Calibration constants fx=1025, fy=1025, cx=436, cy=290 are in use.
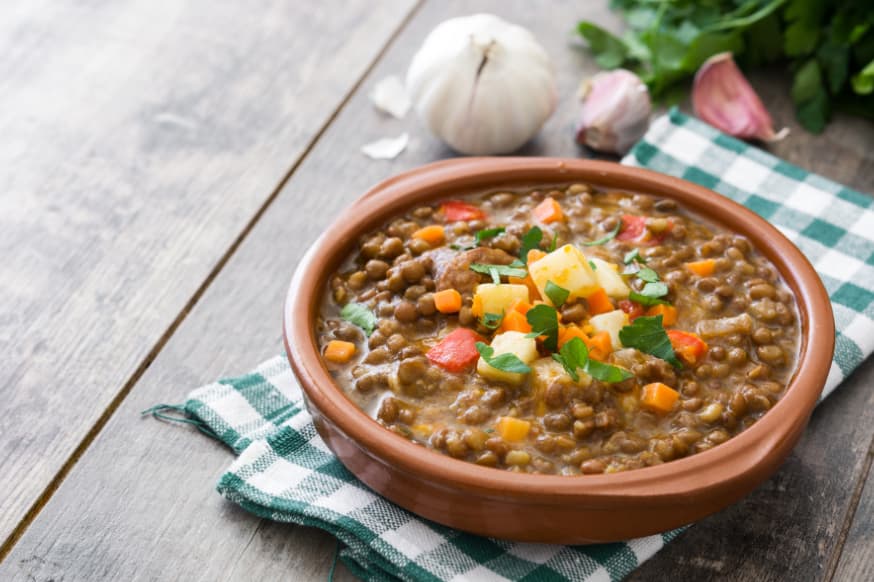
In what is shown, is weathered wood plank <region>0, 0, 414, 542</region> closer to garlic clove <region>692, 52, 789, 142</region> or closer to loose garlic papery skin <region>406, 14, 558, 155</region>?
Answer: loose garlic papery skin <region>406, 14, 558, 155</region>

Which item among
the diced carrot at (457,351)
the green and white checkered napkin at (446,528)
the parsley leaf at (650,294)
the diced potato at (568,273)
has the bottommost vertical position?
the green and white checkered napkin at (446,528)

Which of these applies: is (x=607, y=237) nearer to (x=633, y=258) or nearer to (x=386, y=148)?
(x=633, y=258)

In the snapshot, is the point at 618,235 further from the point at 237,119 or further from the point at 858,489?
the point at 237,119

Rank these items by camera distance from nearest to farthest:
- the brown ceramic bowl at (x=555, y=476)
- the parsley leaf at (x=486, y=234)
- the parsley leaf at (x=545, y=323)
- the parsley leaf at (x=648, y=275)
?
the brown ceramic bowl at (x=555, y=476) → the parsley leaf at (x=545, y=323) → the parsley leaf at (x=648, y=275) → the parsley leaf at (x=486, y=234)

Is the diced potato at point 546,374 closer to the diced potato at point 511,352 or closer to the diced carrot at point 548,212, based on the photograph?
the diced potato at point 511,352

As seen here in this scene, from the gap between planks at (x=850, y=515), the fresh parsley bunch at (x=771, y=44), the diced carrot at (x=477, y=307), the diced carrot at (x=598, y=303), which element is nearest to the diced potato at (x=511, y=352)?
the diced carrot at (x=477, y=307)

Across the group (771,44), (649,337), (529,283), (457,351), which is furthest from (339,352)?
(771,44)
